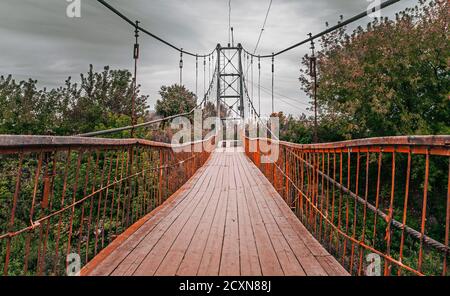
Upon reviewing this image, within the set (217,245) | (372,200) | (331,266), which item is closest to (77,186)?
(217,245)

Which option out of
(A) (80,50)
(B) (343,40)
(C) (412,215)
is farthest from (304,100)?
(A) (80,50)

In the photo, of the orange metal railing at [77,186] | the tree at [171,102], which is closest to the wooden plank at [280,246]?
the orange metal railing at [77,186]

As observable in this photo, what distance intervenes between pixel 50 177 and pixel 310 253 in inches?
67.7

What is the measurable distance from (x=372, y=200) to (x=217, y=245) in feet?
43.7

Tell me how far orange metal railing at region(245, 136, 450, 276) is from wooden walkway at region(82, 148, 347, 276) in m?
0.24

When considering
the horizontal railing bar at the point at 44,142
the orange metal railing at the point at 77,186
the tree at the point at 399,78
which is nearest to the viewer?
the horizontal railing bar at the point at 44,142

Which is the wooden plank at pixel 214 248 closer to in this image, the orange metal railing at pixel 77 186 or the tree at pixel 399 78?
the orange metal railing at pixel 77 186

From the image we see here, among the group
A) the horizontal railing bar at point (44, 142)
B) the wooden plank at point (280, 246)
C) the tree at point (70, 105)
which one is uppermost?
the tree at point (70, 105)

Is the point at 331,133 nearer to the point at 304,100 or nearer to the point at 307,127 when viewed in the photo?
the point at 307,127

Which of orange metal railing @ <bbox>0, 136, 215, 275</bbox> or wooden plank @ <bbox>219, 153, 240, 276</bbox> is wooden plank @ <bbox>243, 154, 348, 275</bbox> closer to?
wooden plank @ <bbox>219, 153, 240, 276</bbox>

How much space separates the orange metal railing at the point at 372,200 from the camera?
1365 mm

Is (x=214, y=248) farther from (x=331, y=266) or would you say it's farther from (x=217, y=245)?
(x=331, y=266)

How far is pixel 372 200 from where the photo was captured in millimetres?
13570

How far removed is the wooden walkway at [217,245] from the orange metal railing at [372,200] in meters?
0.24
